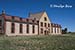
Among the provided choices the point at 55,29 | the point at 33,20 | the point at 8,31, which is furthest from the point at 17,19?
the point at 55,29

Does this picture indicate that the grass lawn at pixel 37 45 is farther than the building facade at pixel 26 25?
No

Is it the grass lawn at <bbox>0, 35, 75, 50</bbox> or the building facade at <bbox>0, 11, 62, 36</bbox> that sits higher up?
the building facade at <bbox>0, 11, 62, 36</bbox>

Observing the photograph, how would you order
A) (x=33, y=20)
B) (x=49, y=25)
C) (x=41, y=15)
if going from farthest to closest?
1. (x=49, y=25)
2. (x=41, y=15)
3. (x=33, y=20)

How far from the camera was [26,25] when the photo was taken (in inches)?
1884

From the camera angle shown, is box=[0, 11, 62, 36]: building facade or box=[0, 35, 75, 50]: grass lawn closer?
box=[0, 35, 75, 50]: grass lawn

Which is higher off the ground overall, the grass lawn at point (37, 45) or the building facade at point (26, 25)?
the building facade at point (26, 25)

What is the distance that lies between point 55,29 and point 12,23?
2857cm

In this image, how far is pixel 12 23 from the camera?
4241 centimetres

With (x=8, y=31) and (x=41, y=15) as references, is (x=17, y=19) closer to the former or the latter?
(x=8, y=31)

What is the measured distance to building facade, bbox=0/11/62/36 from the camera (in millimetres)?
40250

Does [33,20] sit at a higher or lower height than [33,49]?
higher

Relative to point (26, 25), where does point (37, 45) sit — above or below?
below

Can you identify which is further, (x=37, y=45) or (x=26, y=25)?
(x=26, y=25)

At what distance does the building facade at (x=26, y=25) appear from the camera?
132ft
